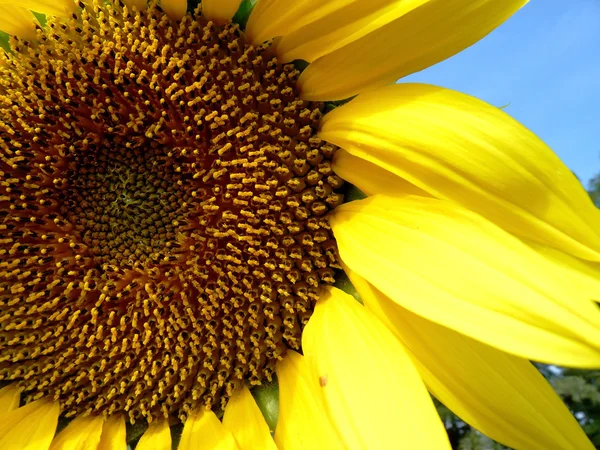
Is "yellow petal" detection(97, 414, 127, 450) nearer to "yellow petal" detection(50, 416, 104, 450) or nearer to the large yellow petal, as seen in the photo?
"yellow petal" detection(50, 416, 104, 450)

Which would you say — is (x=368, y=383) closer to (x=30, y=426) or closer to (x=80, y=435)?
(x=80, y=435)

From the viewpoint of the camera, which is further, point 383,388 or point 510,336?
point 383,388

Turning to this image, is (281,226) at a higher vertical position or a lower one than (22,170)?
higher

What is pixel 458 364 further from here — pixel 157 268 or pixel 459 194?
pixel 157 268

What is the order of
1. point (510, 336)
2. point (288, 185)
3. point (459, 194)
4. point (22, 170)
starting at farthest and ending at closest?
point (22, 170) → point (288, 185) → point (459, 194) → point (510, 336)

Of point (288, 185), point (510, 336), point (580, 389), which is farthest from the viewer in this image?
point (580, 389)

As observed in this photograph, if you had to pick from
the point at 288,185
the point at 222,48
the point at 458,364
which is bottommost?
the point at 458,364

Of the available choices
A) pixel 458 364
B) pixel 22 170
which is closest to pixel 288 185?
pixel 458 364

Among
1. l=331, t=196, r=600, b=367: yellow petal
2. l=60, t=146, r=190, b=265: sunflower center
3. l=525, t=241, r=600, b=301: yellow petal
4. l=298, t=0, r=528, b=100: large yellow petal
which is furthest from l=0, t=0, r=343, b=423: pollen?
l=525, t=241, r=600, b=301: yellow petal
